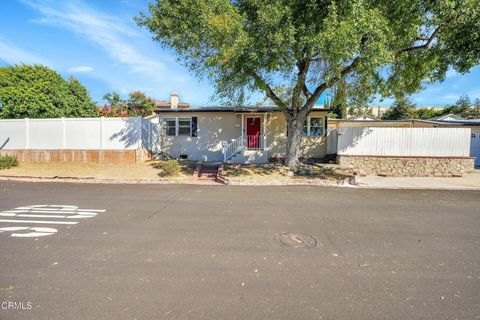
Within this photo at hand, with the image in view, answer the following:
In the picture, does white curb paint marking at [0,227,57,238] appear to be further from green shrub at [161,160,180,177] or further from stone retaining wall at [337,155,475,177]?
stone retaining wall at [337,155,475,177]

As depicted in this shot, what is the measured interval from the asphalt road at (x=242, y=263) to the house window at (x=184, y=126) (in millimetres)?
11739

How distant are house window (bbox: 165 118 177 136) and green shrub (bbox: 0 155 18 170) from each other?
8944 millimetres

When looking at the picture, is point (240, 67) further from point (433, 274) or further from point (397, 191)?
point (433, 274)

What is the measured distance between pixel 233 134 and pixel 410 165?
11.0 meters

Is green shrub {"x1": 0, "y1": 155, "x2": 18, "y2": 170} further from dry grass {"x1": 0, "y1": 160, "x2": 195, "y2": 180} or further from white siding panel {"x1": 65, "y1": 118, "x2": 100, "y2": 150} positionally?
white siding panel {"x1": 65, "y1": 118, "x2": 100, "y2": 150}

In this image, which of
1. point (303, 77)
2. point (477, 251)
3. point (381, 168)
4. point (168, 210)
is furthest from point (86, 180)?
point (381, 168)

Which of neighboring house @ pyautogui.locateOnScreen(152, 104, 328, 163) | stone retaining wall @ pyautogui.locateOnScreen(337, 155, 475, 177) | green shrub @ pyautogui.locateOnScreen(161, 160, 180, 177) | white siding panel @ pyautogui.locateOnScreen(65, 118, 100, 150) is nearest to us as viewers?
green shrub @ pyautogui.locateOnScreen(161, 160, 180, 177)

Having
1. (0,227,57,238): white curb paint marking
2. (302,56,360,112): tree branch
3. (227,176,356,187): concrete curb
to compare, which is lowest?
(0,227,57,238): white curb paint marking

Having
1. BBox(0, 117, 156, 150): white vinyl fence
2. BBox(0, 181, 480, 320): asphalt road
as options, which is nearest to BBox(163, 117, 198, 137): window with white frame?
BBox(0, 117, 156, 150): white vinyl fence

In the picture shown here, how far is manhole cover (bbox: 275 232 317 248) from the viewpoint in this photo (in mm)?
5086

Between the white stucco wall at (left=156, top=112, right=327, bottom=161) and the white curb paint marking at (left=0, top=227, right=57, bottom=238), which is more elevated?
the white stucco wall at (left=156, top=112, right=327, bottom=161)

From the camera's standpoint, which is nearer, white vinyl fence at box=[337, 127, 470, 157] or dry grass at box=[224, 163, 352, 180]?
dry grass at box=[224, 163, 352, 180]

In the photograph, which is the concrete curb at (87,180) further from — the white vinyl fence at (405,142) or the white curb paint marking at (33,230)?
the white vinyl fence at (405,142)

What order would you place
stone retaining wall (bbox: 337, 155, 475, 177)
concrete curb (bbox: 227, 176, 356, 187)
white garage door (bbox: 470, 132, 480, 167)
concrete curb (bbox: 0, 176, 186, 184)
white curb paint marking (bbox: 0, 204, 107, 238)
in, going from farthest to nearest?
white garage door (bbox: 470, 132, 480, 167) → stone retaining wall (bbox: 337, 155, 475, 177) → concrete curb (bbox: 0, 176, 186, 184) → concrete curb (bbox: 227, 176, 356, 187) → white curb paint marking (bbox: 0, 204, 107, 238)
